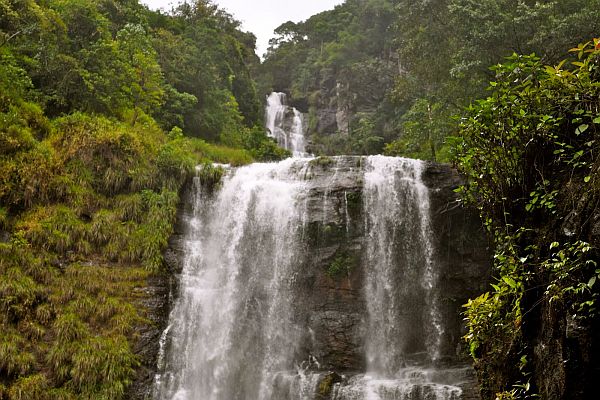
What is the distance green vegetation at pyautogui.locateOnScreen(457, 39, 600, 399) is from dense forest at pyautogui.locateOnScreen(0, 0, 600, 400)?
2cm

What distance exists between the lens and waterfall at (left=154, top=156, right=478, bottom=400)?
11.8 meters

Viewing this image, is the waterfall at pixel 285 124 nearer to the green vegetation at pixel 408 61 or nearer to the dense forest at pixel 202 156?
the green vegetation at pixel 408 61

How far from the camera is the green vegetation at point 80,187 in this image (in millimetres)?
10523

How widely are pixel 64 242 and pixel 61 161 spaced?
250 cm

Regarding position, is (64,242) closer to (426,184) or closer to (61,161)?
(61,161)

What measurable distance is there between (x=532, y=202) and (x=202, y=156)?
12.9m

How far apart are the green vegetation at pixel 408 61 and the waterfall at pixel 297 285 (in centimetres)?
275

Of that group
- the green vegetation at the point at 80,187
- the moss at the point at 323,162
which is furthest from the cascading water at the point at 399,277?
the green vegetation at the point at 80,187

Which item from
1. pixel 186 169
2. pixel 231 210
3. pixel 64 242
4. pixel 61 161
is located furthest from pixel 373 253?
pixel 61 161

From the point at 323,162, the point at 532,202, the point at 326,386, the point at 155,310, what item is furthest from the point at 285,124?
the point at 532,202

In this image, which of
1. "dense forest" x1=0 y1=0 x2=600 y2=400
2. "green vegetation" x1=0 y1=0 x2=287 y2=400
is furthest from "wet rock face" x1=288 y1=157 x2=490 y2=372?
"green vegetation" x1=0 y1=0 x2=287 y2=400

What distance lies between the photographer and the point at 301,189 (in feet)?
47.5

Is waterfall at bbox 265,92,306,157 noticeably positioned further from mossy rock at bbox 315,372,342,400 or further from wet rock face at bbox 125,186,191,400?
mossy rock at bbox 315,372,342,400

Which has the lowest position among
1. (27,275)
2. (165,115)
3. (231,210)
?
(27,275)
